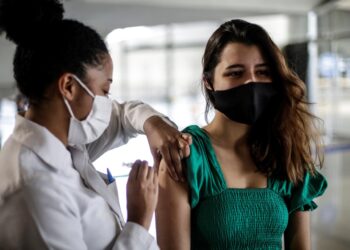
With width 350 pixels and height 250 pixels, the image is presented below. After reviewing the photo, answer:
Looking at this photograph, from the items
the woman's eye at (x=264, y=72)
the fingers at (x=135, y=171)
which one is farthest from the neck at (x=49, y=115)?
the woman's eye at (x=264, y=72)

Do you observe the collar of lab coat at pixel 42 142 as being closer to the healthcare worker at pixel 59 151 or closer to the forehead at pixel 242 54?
the healthcare worker at pixel 59 151

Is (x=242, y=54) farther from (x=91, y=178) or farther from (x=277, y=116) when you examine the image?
(x=91, y=178)

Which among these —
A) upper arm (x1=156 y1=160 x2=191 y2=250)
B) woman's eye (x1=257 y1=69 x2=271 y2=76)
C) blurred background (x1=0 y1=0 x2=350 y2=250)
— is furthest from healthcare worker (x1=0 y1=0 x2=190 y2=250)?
blurred background (x1=0 y1=0 x2=350 y2=250)

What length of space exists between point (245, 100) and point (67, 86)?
581 millimetres

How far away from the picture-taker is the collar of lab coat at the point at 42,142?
912mm

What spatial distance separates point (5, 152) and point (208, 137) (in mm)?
665

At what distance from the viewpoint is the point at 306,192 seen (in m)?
1.39

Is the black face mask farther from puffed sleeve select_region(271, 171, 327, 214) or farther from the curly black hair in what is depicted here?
the curly black hair

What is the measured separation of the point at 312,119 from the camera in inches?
59.2

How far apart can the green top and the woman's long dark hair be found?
0.10m

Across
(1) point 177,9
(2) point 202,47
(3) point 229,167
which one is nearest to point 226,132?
(3) point 229,167

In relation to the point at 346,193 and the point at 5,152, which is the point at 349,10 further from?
the point at 5,152

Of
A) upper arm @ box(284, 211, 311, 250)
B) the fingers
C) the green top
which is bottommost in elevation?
upper arm @ box(284, 211, 311, 250)

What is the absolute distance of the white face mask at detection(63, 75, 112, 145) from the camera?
1007 mm
